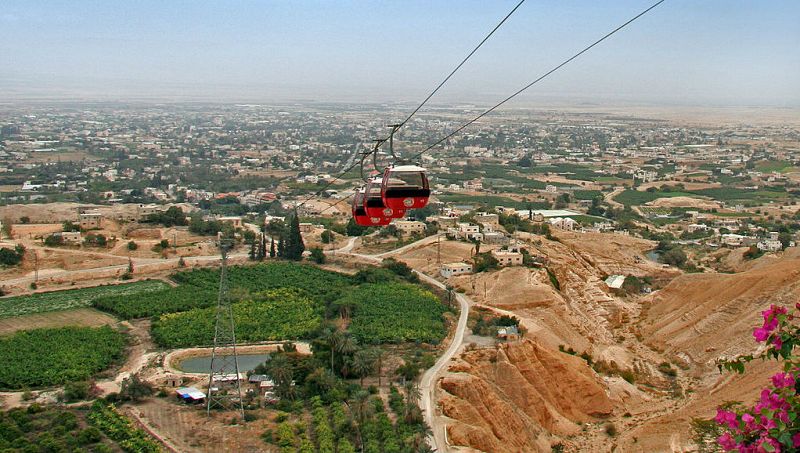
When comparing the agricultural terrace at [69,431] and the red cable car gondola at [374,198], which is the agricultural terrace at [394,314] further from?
the red cable car gondola at [374,198]

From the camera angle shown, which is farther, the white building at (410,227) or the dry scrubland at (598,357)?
the white building at (410,227)

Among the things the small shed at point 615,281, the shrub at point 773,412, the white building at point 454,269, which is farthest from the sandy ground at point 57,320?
the shrub at point 773,412

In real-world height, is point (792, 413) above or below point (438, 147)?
above

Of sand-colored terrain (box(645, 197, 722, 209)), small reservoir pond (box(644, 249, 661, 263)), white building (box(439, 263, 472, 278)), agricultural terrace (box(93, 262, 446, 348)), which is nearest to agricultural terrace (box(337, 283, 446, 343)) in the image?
agricultural terrace (box(93, 262, 446, 348))

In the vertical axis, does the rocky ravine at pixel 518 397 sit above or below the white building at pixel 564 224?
above

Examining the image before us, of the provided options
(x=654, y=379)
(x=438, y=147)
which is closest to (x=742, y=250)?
(x=654, y=379)

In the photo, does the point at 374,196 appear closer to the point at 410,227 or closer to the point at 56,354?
the point at 56,354

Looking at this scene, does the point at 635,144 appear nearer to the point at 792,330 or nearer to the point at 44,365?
the point at 44,365

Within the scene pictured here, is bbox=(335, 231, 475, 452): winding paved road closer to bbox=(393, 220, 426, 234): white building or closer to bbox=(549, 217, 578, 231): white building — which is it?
bbox=(393, 220, 426, 234): white building
